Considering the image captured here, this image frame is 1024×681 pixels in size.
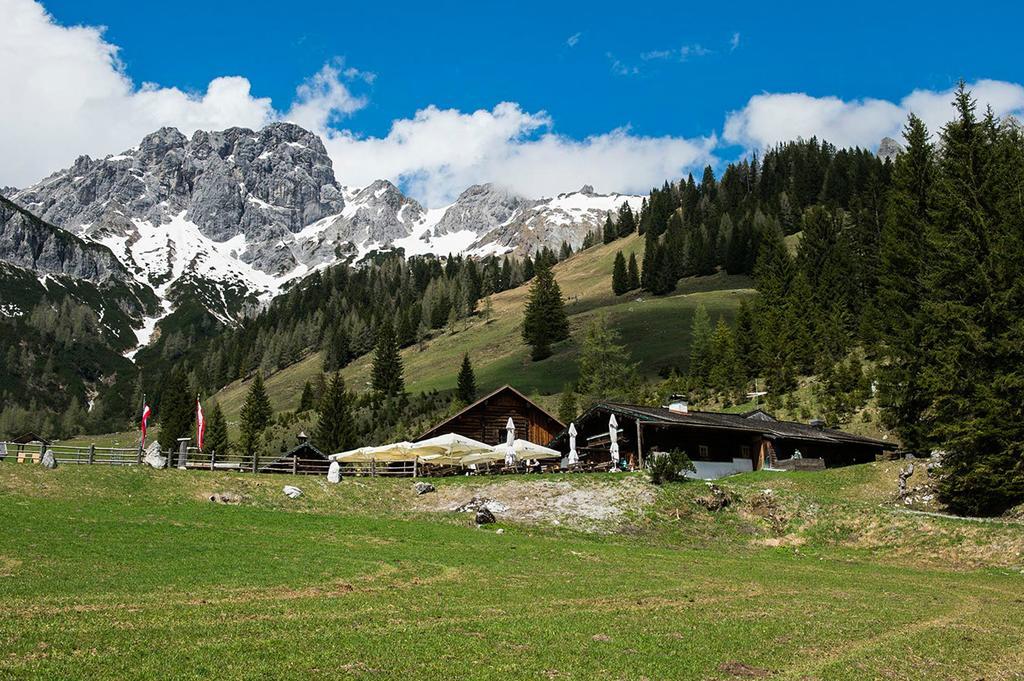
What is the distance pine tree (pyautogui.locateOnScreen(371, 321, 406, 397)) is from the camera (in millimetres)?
136000

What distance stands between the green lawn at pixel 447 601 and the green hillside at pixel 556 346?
82.8 metres

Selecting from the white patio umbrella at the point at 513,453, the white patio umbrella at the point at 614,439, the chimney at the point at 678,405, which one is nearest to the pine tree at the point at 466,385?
the chimney at the point at 678,405

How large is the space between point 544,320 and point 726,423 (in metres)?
86.9

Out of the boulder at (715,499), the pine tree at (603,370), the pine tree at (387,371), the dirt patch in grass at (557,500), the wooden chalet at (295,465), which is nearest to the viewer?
the dirt patch in grass at (557,500)

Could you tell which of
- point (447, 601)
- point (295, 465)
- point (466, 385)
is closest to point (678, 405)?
point (295, 465)

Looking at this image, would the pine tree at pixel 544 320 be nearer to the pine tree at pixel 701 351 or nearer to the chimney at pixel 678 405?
the pine tree at pixel 701 351

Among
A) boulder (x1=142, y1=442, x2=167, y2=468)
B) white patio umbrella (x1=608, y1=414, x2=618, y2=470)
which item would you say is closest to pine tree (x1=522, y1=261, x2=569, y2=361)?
white patio umbrella (x1=608, y1=414, x2=618, y2=470)

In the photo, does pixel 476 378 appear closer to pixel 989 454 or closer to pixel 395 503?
pixel 395 503

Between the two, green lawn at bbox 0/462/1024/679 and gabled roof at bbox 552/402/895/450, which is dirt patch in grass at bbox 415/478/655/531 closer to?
green lawn at bbox 0/462/1024/679

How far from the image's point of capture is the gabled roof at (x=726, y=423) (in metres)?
47.2

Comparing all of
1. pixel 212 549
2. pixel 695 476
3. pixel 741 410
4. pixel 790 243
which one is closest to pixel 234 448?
pixel 741 410

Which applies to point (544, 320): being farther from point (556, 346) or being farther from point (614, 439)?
point (614, 439)

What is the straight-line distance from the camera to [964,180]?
4003cm

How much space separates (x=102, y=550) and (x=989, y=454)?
36.0 metres
